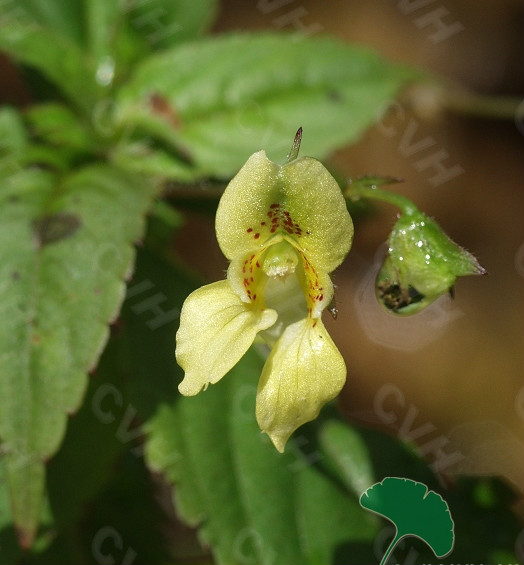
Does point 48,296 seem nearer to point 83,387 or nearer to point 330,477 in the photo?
point 83,387

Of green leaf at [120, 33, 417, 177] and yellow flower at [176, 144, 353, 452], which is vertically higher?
yellow flower at [176, 144, 353, 452]

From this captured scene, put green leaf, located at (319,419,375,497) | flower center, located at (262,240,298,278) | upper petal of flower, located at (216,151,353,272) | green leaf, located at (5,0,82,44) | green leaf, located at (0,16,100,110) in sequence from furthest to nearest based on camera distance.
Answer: green leaf, located at (5,0,82,44) < green leaf, located at (0,16,100,110) < green leaf, located at (319,419,375,497) < flower center, located at (262,240,298,278) < upper petal of flower, located at (216,151,353,272)

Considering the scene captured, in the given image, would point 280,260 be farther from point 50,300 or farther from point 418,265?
point 50,300

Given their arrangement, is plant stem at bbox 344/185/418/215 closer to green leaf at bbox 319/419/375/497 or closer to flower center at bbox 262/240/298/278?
flower center at bbox 262/240/298/278

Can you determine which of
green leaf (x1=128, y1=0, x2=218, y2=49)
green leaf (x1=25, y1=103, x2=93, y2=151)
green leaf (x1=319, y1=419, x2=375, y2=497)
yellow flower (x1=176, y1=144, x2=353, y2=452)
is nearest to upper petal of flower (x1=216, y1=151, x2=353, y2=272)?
yellow flower (x1=176, y1=144, x2=353, y2=452)

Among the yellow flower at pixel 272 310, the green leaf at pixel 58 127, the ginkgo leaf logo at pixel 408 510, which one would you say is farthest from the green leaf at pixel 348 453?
the green leaf at pixel 58 127

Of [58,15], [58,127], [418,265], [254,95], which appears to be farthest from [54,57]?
[418,265]
